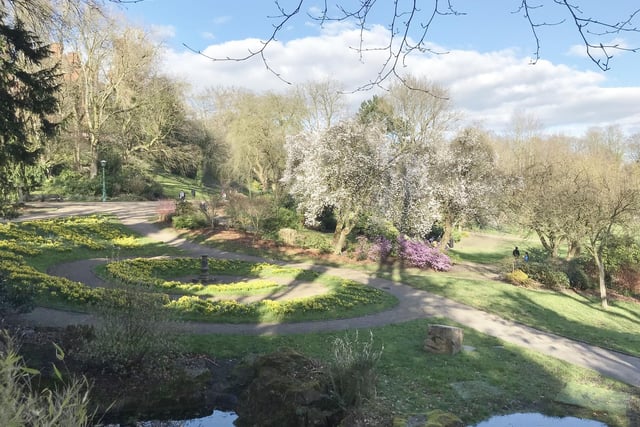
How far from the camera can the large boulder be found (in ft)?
20.5

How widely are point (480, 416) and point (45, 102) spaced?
1113 cm

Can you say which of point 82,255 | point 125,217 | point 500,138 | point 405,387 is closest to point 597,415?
point 405,387

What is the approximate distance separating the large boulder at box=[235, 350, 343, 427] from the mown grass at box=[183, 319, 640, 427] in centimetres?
105

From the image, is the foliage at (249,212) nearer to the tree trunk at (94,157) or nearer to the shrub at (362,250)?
the shrub at (362,250)

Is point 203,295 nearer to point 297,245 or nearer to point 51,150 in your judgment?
point 297,245

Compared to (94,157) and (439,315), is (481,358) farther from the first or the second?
(94,157)

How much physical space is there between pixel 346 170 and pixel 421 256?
17.7ft

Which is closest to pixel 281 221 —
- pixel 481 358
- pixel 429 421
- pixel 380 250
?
pixel 380 250

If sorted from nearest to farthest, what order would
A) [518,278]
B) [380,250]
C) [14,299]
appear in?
[14,299] → [518,278] → [380,250]

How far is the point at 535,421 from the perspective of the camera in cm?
712

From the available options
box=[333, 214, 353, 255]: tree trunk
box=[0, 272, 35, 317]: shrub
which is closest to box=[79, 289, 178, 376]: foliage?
box=[0, 272, 35, 317]: shrub

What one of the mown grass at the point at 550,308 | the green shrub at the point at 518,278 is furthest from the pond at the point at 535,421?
the green shrub at the point at 518,278

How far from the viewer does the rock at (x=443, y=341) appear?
959 centimetres

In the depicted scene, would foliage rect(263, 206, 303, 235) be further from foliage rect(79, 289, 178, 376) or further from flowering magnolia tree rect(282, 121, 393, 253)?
foliage rect(79, 289, 178, 376)
